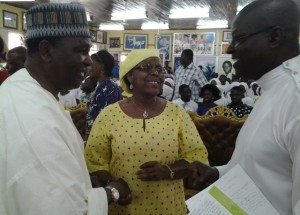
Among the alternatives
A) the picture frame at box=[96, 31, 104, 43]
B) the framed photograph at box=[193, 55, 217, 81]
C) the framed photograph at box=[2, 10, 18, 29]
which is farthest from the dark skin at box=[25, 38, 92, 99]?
the picture frame at box=[96, 31, 104, 43]

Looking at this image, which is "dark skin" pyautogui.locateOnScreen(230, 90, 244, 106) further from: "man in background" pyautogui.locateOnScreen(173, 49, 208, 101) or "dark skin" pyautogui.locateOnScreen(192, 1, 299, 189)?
"dark skin" pyautogui.locateOnScreen(192, 1, 299, 189)

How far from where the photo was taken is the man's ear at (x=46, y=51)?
1.17 meters

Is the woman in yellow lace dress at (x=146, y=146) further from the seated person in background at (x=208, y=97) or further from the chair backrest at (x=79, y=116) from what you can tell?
the seated person in background at (x=208, y=97)

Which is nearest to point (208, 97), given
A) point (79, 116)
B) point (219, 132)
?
point (219, 132)

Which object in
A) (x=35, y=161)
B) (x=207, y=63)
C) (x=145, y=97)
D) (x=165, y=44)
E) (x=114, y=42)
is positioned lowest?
(x=35, y=161)

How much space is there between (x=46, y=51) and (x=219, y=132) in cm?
307

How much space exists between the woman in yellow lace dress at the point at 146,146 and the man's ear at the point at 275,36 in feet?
2.73

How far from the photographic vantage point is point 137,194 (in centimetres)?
183

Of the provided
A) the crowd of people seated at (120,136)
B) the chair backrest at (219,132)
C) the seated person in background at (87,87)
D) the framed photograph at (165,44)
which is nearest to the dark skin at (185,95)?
A: the chair backrest at (219,132)

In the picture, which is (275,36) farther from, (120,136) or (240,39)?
(120,136)

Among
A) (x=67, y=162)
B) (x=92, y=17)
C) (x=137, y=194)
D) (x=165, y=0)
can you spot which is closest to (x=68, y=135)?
(x=67, y=162)

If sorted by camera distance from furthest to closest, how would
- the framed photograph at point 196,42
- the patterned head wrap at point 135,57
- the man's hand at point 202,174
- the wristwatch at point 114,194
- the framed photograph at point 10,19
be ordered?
the framed photograph at point 196,42 < the framed photograph at point 10,19 < the patterned head wrap at point 135,57 < the man's hand at point 202,174 < the wristwatch at point 114,194

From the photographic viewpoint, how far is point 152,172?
1721mm

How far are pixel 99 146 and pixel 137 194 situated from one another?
35 cm
